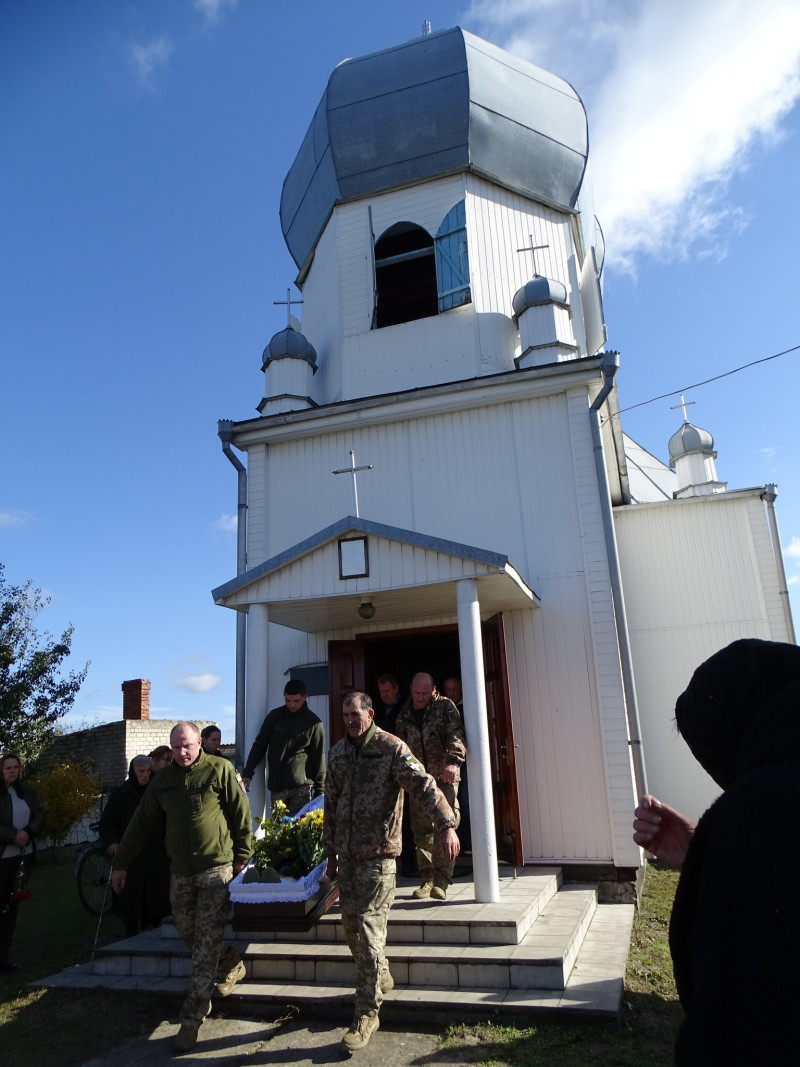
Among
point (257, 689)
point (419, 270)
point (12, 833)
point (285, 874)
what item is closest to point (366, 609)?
point (257, 689)

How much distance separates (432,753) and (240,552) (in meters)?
3.89

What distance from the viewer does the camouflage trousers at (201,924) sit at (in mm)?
4504

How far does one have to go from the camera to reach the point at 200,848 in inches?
186

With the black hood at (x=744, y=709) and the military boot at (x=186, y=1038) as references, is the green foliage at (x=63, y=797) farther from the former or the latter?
the black hood at (x=744, y=709)

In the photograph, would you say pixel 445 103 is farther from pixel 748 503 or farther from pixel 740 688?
pixel 740 688

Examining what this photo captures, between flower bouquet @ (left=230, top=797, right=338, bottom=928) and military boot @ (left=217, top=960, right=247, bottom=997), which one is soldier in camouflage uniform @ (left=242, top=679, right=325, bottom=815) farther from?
military boot @ (left=217, top=960, right=247, bottom=997)

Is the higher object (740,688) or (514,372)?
(514,372)

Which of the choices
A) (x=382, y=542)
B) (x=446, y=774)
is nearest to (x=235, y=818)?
(x=446, y=774)

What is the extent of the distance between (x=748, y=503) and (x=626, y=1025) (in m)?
7.42

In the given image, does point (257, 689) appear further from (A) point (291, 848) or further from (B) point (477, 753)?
(B) point (477, 753)

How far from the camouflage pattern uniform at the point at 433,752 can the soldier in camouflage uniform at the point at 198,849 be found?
1.59 meters

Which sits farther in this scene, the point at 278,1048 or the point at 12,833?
the point at 12,833

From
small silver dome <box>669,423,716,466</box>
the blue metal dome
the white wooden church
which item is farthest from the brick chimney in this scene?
small silver dome <box>669,423,716,466</box>

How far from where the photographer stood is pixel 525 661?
7898mm
